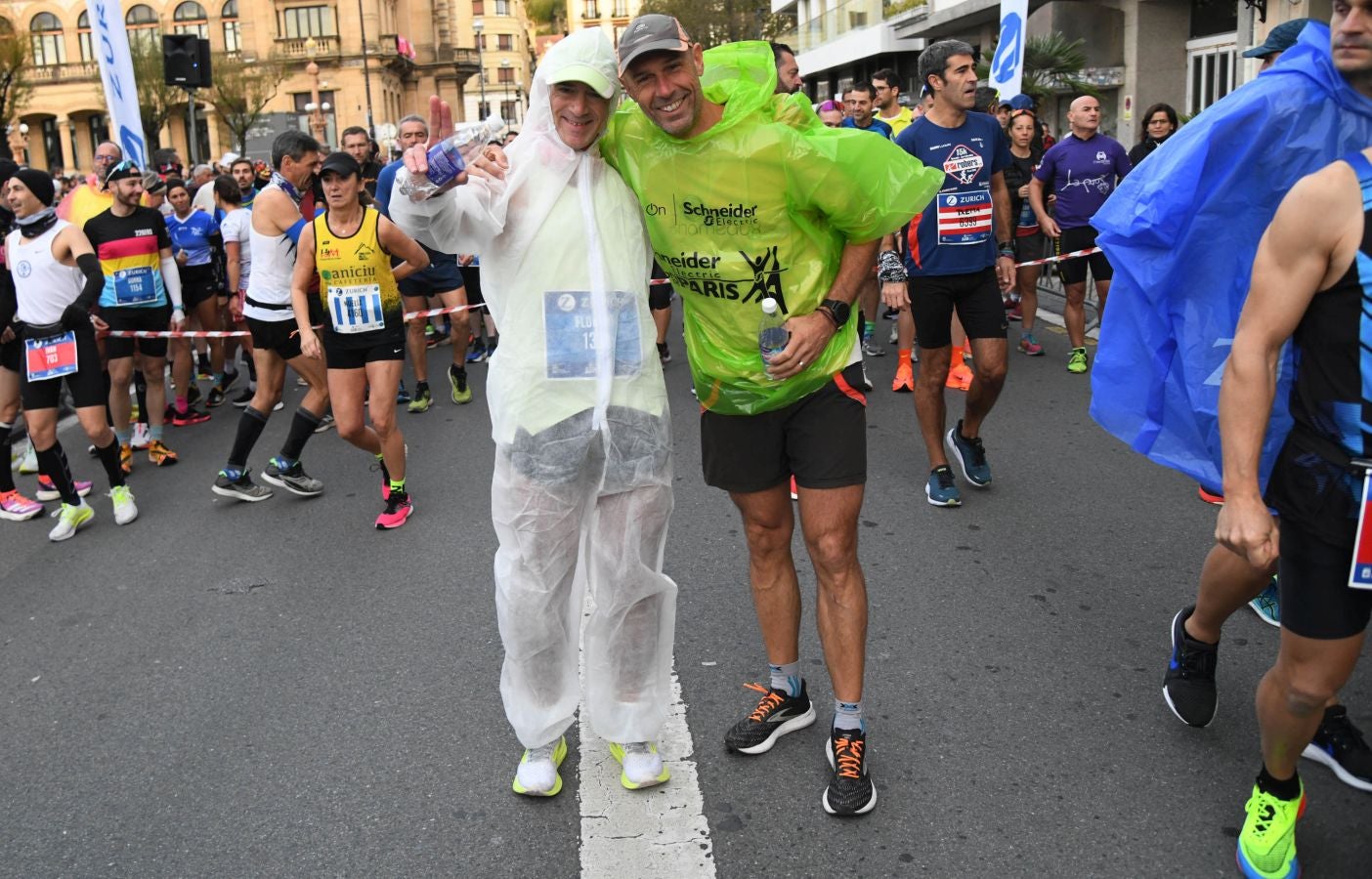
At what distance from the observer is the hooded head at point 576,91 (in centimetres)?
295

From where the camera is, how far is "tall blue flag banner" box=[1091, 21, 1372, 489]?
9.02 ft

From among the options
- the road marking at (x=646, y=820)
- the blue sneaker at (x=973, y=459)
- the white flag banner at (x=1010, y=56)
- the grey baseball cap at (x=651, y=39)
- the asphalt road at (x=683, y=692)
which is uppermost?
Answer: the white flag banner at (x=1010, y=56)

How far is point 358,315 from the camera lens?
6.19 meters

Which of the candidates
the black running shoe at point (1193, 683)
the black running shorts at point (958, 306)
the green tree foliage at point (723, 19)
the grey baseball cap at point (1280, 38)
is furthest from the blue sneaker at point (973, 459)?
the green tree foliage at point (723, 19)

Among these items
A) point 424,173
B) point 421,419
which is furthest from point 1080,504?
point 421,419

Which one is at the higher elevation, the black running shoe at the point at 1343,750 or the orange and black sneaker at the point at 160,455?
the orange and black sneaker at the point at 160,455

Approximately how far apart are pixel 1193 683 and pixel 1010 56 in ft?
29.9

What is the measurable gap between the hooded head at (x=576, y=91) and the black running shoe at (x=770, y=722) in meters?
1.70

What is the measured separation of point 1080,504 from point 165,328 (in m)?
6.12

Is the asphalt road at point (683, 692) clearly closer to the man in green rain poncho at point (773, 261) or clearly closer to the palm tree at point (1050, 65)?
the man in green rain poncho at point (773, 261)

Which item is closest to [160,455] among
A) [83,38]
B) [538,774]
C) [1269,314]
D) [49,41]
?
[538,774]

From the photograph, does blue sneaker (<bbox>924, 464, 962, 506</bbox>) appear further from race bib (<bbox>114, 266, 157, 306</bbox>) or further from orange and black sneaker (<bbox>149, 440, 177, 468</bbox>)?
race bib (<bbox>114, 266, 157, 306</bbox>)

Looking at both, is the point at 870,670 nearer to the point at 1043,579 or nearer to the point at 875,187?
the point at 1043,579

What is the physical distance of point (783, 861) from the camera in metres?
2.94
